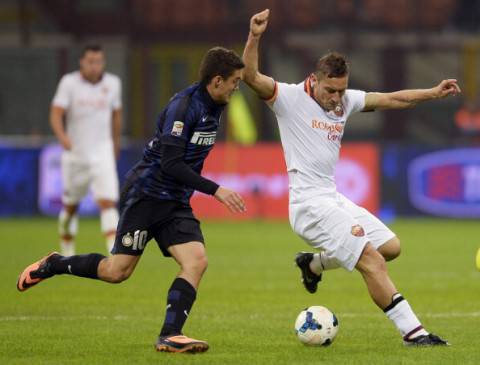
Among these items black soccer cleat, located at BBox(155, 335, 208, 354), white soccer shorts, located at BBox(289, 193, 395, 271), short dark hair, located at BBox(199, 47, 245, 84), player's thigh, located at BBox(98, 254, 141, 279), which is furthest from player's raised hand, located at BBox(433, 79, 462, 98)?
black soccer cleat, located at BBox(155, 335, 208, 354)

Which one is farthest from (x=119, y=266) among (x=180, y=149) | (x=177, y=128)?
(x=177, y=128)

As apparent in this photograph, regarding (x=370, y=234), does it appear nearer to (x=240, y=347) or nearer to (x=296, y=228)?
(x=296, y=228)

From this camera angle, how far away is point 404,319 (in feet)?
25.7

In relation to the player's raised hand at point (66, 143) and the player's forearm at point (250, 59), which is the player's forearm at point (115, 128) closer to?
the player's raised hand at point (66, 143)

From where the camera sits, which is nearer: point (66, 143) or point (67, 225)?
point (66, 143)

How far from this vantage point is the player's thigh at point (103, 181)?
14.2 meters

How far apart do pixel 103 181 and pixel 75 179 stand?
0.40 meters

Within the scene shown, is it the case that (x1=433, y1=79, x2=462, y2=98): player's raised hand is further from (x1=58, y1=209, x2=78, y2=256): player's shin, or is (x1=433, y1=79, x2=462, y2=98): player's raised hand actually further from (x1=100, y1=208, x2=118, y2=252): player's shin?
(x1=58, y1=209, x2=78, y2=256): player's shin

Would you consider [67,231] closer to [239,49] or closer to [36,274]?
[36,274]

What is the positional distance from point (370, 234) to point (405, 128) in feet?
56.6

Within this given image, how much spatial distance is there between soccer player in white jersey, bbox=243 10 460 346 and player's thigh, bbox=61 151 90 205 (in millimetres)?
6238

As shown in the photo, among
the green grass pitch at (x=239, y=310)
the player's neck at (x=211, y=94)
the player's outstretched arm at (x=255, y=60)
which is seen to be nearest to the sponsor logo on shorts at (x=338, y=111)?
the player's outstretched arm at (x=255, y=60)

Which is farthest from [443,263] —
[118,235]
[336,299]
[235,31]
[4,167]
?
[235,31]

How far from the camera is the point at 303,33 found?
2633 cm
